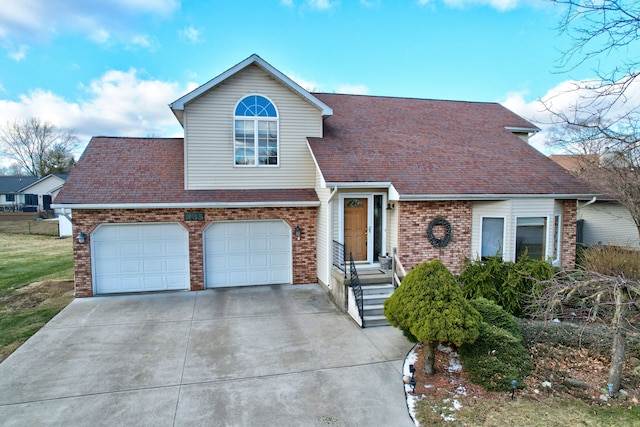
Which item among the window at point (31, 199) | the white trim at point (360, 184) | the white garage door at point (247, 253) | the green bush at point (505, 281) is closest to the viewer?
the green bush at point (505, 281)

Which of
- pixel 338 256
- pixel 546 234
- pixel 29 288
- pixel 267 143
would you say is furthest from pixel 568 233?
pixel 29 288

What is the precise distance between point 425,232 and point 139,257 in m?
8.60

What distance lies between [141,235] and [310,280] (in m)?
5.42

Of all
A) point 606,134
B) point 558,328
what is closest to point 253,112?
point 606,134

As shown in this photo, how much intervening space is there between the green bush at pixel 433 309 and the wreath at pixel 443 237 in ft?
14.2

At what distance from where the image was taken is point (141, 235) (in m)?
10.9

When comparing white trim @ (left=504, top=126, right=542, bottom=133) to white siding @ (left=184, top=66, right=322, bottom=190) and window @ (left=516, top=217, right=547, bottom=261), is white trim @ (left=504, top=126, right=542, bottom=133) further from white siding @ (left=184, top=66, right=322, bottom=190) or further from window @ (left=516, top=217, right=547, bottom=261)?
white siding @ (left=184, top=66, right=322, bottom=190)

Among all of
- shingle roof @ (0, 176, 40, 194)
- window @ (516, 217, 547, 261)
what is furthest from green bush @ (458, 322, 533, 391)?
shingle roof @ (0, 176, 40, 194)

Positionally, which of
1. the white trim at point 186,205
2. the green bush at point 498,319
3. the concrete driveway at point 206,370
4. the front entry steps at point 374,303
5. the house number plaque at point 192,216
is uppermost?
the white trim at point 186,205

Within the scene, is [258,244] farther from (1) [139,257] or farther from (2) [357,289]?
(2) [357,289]

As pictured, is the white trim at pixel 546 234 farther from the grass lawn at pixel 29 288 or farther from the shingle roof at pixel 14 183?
the shingle roof at pixel 14 183

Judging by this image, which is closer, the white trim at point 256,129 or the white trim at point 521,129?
the white trim at point 256,129

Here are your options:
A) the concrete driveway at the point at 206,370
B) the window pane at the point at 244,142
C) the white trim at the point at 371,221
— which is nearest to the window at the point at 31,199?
the concrete driveway at the point at 206,370

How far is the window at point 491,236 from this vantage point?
1098 centimetres
